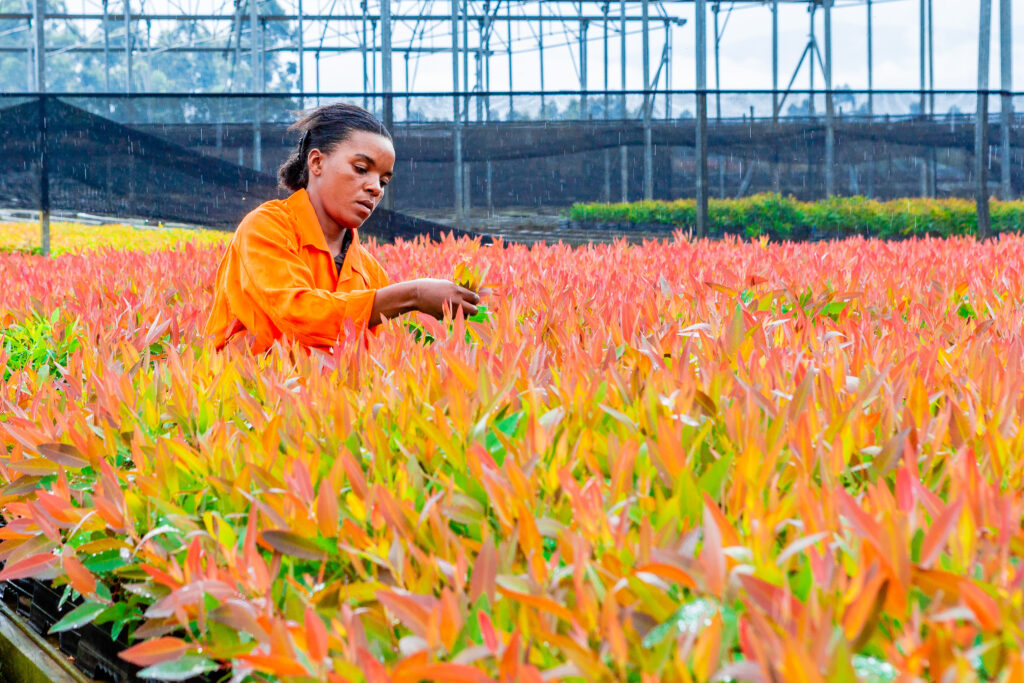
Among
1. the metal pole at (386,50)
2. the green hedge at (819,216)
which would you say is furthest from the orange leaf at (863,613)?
the metal pole at (386,50)

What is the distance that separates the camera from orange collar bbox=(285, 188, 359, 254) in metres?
3.49

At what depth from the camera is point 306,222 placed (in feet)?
11.5

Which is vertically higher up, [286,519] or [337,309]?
[337,309]

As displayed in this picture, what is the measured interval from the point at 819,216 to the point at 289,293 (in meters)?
8.92

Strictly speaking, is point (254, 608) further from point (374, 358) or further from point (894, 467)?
point (374, 358)

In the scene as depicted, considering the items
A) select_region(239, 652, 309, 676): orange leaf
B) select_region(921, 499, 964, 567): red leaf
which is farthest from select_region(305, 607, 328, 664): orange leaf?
select_region(921, 499, 964, 567): red leaf

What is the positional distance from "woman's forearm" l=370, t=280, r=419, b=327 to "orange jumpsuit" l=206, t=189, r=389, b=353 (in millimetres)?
30

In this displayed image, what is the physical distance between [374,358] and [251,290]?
1008mm

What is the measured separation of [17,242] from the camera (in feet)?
34.6

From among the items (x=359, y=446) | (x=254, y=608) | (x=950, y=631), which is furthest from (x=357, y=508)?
(x=950, y=631)

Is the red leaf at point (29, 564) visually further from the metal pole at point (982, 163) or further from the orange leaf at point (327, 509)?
the metal pole at point (982, 163)

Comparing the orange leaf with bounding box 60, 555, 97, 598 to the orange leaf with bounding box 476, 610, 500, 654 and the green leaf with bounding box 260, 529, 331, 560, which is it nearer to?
the green leaf with bounding box 260, 529, 331, 560

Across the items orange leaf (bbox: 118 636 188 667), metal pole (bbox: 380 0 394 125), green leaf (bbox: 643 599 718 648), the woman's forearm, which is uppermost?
metal pole (bbox: 380 0 394 125)

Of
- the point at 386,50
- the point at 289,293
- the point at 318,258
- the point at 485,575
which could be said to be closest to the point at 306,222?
the point at 318,258
